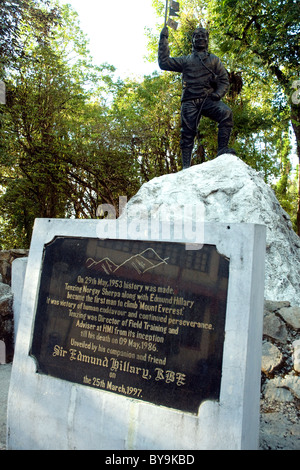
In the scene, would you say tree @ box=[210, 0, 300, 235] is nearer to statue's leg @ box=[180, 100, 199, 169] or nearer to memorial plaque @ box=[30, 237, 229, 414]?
statue's leg @ box=[180, 100, 199, 169]

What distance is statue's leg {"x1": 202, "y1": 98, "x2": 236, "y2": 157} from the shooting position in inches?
251

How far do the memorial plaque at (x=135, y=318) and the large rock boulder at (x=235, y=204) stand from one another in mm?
2047

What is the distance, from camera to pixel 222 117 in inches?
252

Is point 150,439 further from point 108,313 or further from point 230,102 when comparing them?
point 230,102

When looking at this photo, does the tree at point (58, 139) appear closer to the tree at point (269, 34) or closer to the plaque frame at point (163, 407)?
the tree at point (269, 34)

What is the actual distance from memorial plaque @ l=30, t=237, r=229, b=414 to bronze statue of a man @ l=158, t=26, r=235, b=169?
4.30 metres

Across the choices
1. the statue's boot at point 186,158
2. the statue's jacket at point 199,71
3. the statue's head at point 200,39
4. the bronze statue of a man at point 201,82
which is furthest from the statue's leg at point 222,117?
the statue's head at point 200,39

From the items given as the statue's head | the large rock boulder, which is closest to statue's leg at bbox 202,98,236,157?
the statue's head

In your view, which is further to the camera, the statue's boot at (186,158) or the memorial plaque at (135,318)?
the statue's boot at (186,158)

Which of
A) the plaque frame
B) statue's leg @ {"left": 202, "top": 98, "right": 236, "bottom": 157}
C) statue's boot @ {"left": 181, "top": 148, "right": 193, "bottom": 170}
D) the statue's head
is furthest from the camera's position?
statue's boot @ {"left": 181, "top": 148, "right": 193, "bottom": 170}

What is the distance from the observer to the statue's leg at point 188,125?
21.4ft

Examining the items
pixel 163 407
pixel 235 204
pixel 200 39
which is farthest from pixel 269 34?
pixel 163 407

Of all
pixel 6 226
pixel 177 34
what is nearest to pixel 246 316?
pixel 177 34

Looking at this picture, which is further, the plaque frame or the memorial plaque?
the memorial plaque
